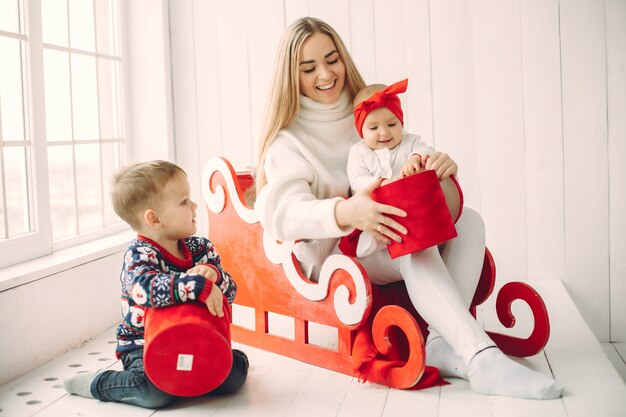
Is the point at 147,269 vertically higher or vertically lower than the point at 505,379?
higher

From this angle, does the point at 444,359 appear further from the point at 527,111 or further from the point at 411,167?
the point at 527,111

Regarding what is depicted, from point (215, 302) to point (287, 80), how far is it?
708 mm

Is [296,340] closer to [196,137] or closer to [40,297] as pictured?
[40,297]

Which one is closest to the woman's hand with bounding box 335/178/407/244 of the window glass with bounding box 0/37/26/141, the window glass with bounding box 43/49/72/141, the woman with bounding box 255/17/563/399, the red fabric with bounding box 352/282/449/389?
the woman with bounding box 255/17/563/399

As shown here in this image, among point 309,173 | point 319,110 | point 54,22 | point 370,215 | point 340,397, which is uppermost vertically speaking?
point 54,22

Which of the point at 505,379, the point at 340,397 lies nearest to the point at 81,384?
the point at 340,397

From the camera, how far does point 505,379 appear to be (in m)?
1.62

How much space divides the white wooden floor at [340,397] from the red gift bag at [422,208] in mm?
368

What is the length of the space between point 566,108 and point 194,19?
5.02 feet

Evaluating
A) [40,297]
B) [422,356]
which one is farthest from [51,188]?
[422,356]

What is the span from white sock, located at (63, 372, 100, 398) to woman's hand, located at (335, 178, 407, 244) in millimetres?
744

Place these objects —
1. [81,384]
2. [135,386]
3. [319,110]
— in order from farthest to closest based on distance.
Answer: [319,110]
[81,384]
[135,386]

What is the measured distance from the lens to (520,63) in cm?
258

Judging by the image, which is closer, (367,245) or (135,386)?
(135,386)
